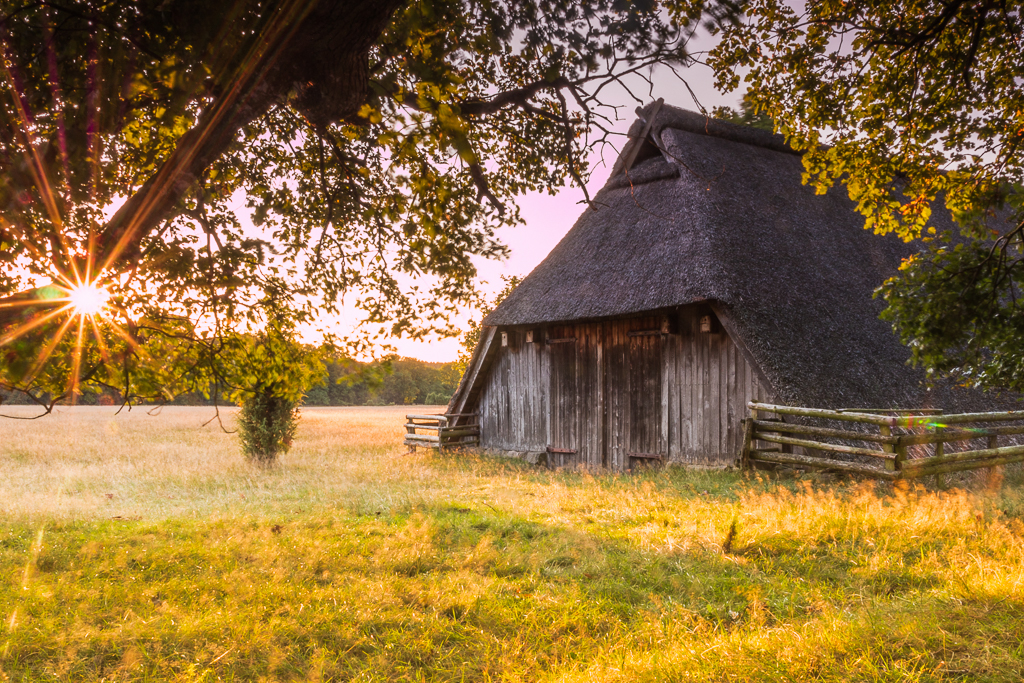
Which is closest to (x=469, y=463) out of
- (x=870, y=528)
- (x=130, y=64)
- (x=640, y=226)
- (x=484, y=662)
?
(x=640, y=226)

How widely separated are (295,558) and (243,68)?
4361 millimetres

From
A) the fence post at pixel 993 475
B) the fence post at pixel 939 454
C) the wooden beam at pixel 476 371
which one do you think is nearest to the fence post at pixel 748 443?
the fence post at pixel 939 454

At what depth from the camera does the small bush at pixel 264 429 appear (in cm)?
1466

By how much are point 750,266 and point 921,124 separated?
179 inches

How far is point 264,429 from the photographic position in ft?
48.0

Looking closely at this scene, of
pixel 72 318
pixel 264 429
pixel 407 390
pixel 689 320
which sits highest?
pixel 689 320

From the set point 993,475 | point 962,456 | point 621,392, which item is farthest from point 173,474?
point 993,475

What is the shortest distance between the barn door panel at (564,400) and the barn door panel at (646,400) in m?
1.45

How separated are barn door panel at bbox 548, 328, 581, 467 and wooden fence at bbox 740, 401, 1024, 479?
13.5ft

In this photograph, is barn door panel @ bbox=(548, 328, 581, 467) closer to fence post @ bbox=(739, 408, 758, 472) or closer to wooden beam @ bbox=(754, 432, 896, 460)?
fence post @ bbox=(739, 408, 758, 472)

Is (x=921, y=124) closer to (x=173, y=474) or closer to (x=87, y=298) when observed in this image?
(x=87, y=298)

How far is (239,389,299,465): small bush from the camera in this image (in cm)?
1466

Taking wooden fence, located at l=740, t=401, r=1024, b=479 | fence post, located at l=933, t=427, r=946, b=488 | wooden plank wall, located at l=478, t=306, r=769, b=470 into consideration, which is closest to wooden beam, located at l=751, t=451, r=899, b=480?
wooden fence, located at l=740, t=401, r=1024, b=479

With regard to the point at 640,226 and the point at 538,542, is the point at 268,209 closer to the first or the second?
the point at 538,542
